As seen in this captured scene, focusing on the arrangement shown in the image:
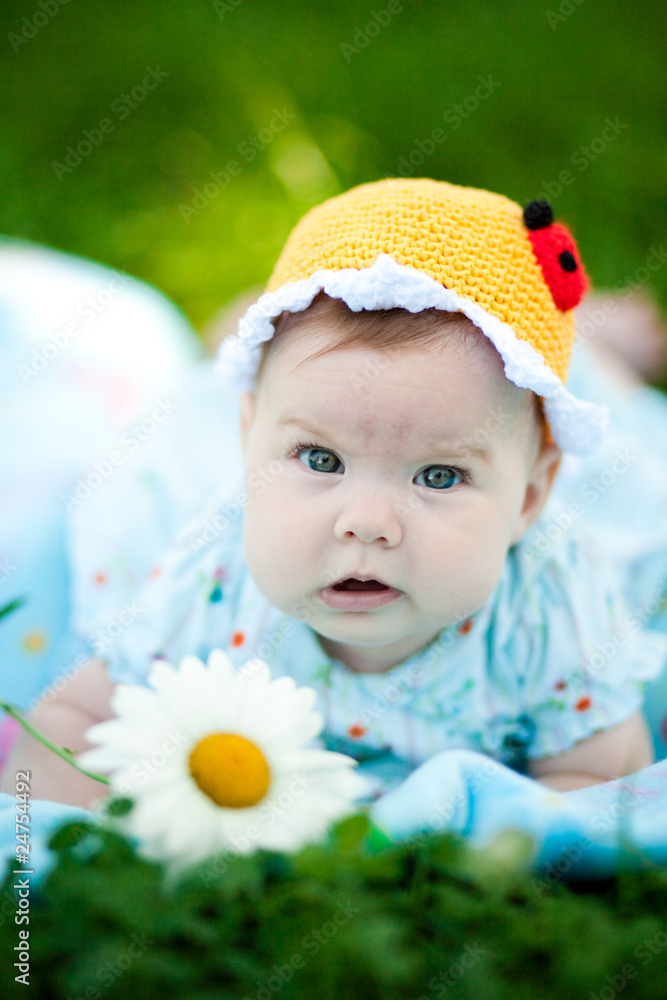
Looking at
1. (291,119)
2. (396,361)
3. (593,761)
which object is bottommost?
(593,761)

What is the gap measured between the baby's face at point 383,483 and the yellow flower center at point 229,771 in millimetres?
264

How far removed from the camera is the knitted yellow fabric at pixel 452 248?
4.06 feet

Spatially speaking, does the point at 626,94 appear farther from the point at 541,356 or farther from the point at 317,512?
the point at 317,512

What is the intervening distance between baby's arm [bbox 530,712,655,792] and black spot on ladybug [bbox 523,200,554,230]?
32.3 inches

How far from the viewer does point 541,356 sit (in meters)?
1.24

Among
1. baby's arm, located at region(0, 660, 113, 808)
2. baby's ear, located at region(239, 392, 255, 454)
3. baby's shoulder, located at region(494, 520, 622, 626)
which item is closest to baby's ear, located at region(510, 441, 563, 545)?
baby's shoulder, located at region(494, 520, 622, 626)

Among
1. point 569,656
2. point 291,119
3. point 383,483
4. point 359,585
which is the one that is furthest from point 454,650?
point 291,119

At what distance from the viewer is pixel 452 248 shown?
125 centimetres

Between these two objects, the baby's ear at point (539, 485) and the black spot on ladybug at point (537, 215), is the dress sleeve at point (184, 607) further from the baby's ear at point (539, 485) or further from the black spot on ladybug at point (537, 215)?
the black spot on ladybug at point (537, 215)

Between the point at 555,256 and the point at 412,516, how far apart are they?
45cm

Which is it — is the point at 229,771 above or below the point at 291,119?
below

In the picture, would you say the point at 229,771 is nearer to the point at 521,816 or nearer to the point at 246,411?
the point at 521,816

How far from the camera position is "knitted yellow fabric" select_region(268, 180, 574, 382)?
4.06 ft

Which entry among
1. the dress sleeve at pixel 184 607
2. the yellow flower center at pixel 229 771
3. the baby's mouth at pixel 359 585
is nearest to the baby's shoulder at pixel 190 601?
the dress sleeve at pixel 184 607
